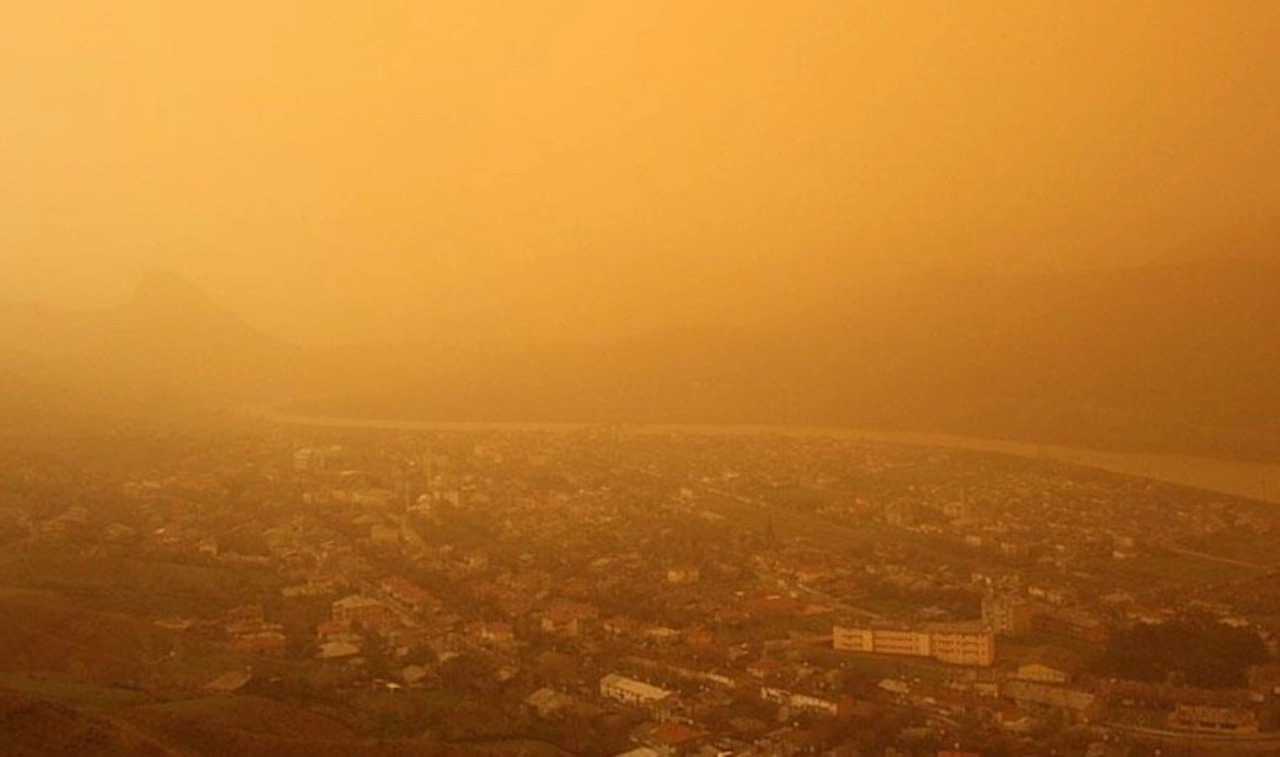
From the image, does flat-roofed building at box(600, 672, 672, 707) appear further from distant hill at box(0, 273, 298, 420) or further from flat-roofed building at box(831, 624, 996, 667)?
distant hill at box(0, 273, 298, 420)

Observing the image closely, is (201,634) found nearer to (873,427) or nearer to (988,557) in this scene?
(988,557)

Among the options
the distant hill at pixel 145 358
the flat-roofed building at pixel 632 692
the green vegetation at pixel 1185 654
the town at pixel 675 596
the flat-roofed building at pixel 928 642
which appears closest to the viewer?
the town at pixel 675 596

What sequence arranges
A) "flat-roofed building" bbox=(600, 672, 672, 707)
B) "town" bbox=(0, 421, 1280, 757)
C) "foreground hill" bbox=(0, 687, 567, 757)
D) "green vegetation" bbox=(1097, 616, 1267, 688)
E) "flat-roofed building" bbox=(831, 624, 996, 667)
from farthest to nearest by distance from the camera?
"flat-roofed building" bbox=(831, 624, 996, 667) < "green vegetation" bbox=(1097, 616, 1267, 688) < "flat-roofed building" bbox=(600, 672, 672, 707) < "town" bbox=(0, 421, 1280, 757) < "foreground hill" bbox=(0, 687, 567, 757)

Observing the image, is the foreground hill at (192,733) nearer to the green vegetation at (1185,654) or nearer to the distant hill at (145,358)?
the green vegetation at (1185,654)

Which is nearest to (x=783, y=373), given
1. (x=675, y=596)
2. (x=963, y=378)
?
(x=963, y=378)

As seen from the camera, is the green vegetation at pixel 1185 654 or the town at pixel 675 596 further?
the green vegetation at pixel 1185 654

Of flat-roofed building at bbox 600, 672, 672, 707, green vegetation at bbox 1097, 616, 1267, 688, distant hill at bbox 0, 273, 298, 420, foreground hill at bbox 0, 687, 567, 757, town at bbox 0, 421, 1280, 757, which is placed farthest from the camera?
distant hill at bbox 0, 273, 298, 420

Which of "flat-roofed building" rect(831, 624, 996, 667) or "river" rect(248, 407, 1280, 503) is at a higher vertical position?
"river" rect(248, 407, 1280, 503)

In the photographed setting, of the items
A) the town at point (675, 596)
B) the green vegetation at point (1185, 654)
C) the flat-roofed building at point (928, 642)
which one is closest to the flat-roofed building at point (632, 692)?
the town at point (675, 596)

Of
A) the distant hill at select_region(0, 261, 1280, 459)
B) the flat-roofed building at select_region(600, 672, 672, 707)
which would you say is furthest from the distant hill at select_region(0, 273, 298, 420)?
the flat-roofed building at select_region(600, 672, 672, 707)

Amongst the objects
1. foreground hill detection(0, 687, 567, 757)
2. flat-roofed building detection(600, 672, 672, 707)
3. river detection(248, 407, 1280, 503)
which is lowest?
flat-roofed building detection(600, 672, 672, 707)
